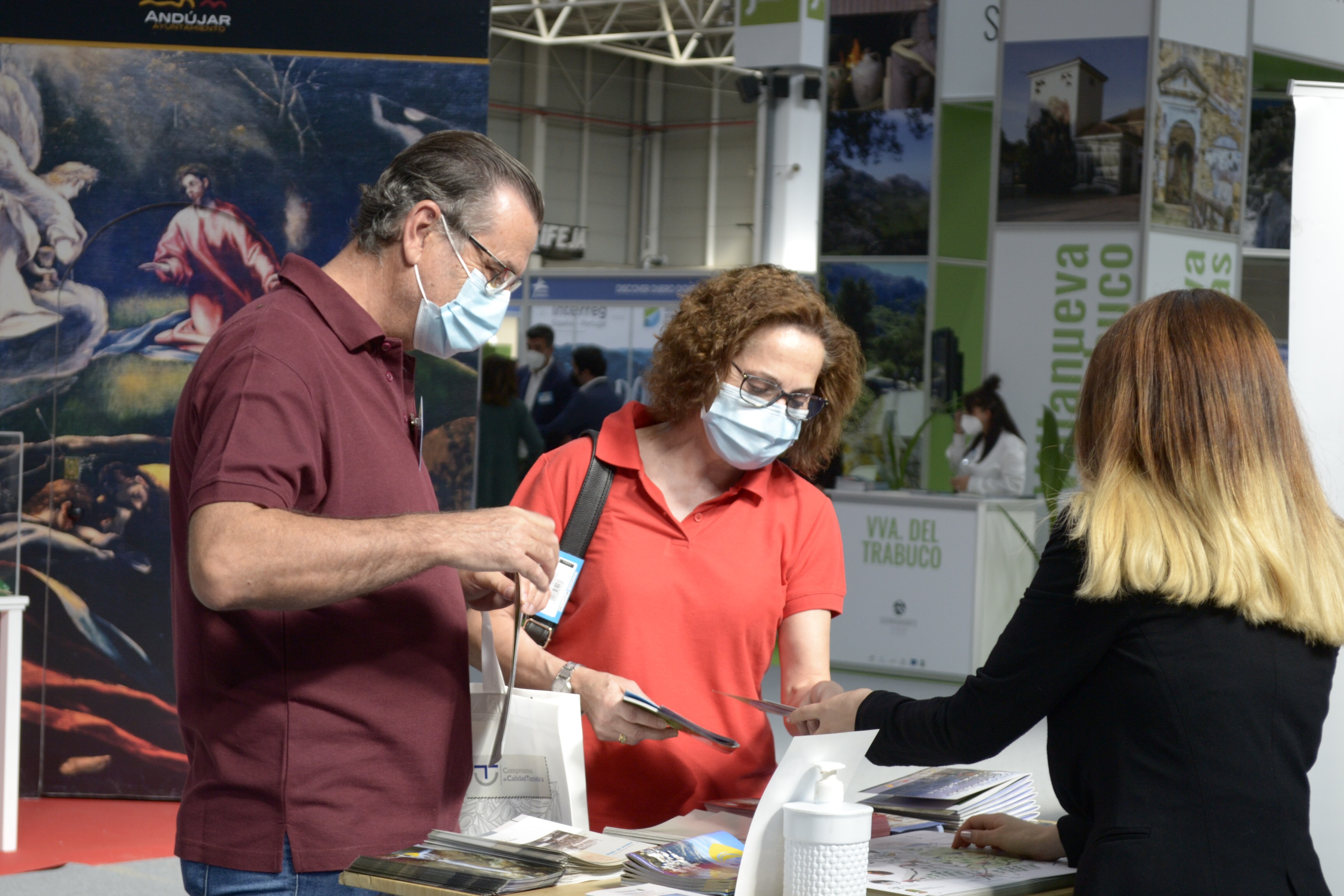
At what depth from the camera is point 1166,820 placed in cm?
142

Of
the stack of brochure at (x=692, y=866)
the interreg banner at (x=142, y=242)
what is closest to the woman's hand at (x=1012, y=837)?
the stack of brochure at (x=692, y=866)

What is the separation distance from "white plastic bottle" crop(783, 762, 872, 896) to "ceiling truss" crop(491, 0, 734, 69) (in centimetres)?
1954

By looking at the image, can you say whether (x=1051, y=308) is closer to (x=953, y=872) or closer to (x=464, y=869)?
(x=953, y=872)

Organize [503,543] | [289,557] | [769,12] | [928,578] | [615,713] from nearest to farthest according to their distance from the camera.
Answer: [289,557], [503,543], [615,713], [928,578], [769,12]

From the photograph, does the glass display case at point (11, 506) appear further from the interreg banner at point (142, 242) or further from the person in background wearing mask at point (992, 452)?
the person in background wearing mask at point (992, 452)

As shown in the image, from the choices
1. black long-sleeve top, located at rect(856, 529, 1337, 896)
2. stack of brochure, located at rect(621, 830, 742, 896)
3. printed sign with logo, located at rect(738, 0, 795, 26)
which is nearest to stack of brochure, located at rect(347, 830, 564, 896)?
stack of brochure, located at rect(621, 830, 742, 896)

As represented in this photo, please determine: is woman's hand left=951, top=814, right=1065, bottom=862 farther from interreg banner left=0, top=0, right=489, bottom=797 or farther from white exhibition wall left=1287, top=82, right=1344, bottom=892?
interreg banner left=0, top=0, right=489, bottom=797

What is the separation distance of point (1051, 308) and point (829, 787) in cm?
676

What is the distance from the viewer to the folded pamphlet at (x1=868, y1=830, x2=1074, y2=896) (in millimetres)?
1588

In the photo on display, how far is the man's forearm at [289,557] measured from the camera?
1354 mm

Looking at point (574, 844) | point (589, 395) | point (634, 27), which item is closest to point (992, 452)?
point (589, 395)

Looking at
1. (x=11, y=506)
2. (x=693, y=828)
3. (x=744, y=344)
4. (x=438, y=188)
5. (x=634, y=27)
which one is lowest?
(x=693, y=828)

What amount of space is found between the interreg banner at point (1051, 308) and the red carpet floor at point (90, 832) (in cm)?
521

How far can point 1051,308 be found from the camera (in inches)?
307
